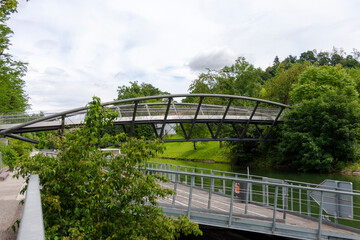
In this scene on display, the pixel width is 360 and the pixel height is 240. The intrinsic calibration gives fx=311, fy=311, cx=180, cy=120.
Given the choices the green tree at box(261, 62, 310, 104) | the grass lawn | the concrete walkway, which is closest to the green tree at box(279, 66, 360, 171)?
the green tree at box(261, 62, 310, 104)

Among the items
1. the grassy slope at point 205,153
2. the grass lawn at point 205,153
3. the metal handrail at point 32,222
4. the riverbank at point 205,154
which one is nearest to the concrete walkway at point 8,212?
the metal handrail at point 32,222

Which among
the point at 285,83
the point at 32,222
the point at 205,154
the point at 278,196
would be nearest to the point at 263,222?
the point at 278,196

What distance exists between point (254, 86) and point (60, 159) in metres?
60.0

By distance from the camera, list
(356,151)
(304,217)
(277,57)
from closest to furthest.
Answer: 1. (304,217)
2. (356,151)
3. (277,57)

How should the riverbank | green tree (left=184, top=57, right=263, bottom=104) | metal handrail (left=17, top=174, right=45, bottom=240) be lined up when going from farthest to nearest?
green tree (left=184, top=57, right=263, bottom=104) < the riverbank < metal handrail (left=17, top=174, right=45, bottom=240)

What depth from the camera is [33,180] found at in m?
3.46

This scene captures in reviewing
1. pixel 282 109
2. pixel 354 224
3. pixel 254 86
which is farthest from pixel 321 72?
pixel 354 224

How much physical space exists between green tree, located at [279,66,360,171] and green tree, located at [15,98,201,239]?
107ft

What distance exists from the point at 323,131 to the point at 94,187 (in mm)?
36341

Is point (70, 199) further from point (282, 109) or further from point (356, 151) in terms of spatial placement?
point (282, 109)

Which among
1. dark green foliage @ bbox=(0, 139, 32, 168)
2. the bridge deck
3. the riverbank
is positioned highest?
dark green foliage @ bbox=(0, 139, 32, 168)

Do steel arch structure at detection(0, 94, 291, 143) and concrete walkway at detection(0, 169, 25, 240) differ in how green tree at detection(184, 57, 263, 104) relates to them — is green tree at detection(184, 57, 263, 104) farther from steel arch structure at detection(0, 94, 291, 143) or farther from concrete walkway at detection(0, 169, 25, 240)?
concrete walkway at detection(0, 169, 25, 240)

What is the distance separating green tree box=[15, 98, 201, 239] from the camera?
4418 mm

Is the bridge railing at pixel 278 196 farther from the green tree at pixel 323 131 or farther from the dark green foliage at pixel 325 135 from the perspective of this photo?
the green tree at pixel 323 131
